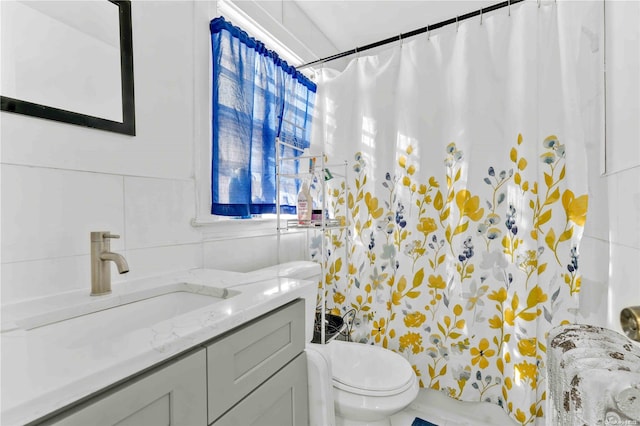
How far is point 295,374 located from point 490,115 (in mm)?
1385

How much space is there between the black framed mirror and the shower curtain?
43.4 inches

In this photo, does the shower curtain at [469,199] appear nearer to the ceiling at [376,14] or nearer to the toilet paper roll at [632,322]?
the ceiling at [376,14]

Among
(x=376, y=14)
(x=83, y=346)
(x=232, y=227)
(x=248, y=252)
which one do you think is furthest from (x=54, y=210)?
(x=376, y=14)

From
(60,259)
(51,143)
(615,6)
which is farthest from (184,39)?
(615,6)

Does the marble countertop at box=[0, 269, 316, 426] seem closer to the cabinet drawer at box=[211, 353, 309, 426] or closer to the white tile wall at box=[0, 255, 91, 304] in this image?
the white tile wall at box=[0, 255, 91, 304]

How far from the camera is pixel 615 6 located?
37.5 inches

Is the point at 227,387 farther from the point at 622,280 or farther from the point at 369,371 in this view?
the point at 622,280

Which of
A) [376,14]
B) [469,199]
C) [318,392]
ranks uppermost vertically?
[376,14]

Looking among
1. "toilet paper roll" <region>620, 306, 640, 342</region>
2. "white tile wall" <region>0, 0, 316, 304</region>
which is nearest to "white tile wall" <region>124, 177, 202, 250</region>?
"white tile wall" <region>0, 0, 316, 304</region>

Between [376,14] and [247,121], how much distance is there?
1.19 m

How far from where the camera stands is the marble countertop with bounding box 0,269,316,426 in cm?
37

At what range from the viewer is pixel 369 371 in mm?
1329

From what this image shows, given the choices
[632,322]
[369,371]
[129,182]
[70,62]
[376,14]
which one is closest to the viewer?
[632,322]

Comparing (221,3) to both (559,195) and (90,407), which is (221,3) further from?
(559,195)
